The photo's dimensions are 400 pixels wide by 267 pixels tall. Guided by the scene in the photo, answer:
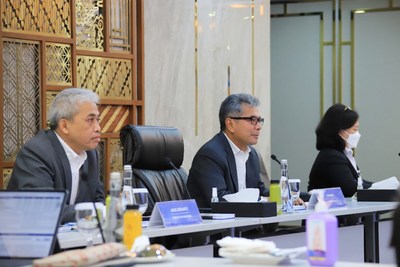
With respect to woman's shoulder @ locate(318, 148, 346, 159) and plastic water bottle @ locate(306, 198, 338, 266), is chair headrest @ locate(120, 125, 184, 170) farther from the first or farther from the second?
plastic water bottle @ locate(306, 198, 338, 266)

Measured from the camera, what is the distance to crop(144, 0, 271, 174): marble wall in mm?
6820

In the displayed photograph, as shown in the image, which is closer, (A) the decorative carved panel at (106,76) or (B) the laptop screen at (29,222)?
(B) the laptop screen at (29,222)

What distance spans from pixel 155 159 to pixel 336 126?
1.75 metres

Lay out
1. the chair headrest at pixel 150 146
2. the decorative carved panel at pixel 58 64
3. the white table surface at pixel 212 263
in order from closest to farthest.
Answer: the white table surface at pixel 212 263
the chair headrest at pixel 150 146
the decorative carved panel at pixel 58 64

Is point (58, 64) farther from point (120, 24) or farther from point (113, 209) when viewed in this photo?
point (113, 209)

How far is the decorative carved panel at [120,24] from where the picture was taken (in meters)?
6.38

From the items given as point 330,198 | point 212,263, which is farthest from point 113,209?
point 330,198

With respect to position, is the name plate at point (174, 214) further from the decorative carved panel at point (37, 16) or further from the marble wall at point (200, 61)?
the marble wall at point (200, 61)

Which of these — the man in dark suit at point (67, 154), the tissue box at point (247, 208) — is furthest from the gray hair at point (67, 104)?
the tissue box at point (247, 208)

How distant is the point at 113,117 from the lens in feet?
21.1

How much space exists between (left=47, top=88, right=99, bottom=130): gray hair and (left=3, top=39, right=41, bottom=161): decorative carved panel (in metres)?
1.25

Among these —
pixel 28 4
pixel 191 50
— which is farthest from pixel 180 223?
pixel 191 50

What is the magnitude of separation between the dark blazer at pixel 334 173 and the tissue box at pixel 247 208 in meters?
1.84

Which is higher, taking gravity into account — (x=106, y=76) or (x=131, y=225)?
(x=106, y=76)
